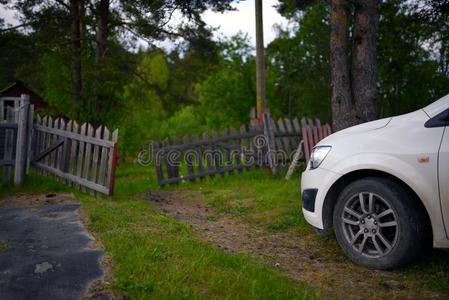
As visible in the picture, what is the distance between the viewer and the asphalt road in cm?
312

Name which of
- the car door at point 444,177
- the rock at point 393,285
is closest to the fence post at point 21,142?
the rock at point 393,285

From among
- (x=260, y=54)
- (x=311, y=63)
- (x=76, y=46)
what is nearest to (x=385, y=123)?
(x=260, y=54)

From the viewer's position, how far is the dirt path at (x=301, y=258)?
329 cm

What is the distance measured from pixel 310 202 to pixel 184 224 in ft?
6.19

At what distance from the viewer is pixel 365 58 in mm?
5875

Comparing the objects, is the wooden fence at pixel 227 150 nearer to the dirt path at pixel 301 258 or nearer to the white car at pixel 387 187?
the dirt path at pixel 301 258

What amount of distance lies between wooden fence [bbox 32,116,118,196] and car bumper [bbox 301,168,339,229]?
3.84 metres

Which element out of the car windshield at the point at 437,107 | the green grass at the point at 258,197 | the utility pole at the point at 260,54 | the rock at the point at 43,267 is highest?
the utility pole at the point at 260,54

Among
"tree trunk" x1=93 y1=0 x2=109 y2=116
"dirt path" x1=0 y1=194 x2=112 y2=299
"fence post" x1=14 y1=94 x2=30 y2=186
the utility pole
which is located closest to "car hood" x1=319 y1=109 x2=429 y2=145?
"dirt path" x1=0 y1=194 x2=112 y2=299

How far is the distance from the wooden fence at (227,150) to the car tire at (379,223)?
19.5ft

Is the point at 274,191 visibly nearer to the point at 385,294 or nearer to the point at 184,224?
the point at 184,224

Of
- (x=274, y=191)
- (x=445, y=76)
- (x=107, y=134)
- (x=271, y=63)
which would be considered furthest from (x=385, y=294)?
(x=271, y=63)

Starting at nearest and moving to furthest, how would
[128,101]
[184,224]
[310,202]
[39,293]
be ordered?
1. [39,293]
2. [310,202]
3. [184,224]
4. [128,101]

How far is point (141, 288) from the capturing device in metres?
3.11
